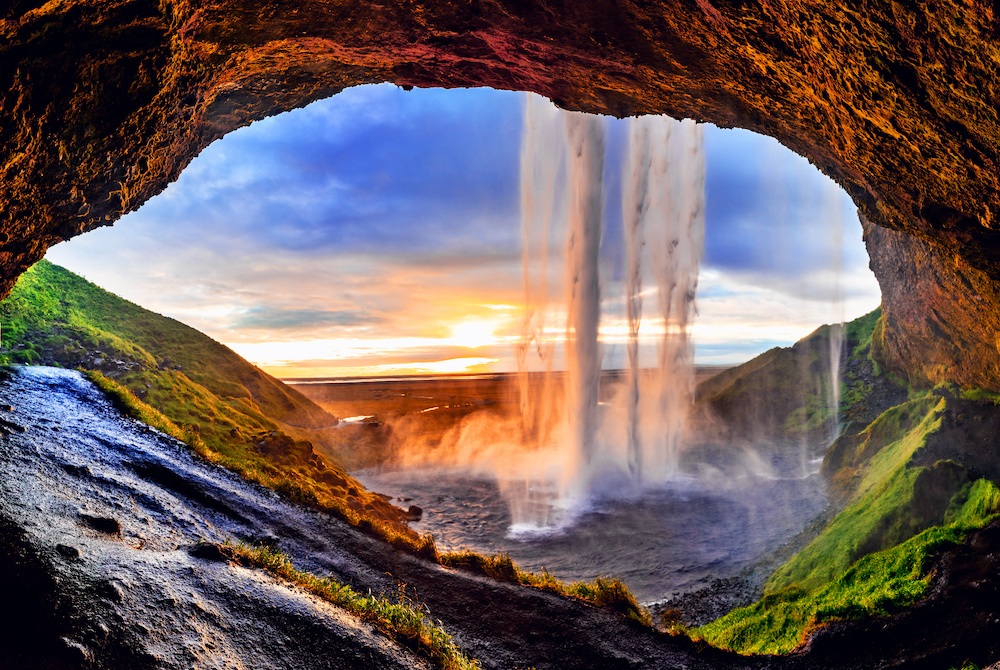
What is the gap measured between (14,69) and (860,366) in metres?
39.4

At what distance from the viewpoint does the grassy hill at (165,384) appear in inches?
683

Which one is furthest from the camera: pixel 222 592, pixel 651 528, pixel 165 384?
pixel 165 384

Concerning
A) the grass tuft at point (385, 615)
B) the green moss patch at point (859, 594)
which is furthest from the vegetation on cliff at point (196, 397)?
the grass tuft at point (385, 615)

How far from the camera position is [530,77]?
10633 mm

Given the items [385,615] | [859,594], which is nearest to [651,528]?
[859,594]

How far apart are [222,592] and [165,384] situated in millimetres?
19000

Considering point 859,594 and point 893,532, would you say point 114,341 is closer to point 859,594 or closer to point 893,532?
point 859,594

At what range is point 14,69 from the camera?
554 cm

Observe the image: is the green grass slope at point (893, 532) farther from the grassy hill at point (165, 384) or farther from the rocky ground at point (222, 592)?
the grassy hill at point (165, 384)

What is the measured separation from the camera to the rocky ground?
5973 mm

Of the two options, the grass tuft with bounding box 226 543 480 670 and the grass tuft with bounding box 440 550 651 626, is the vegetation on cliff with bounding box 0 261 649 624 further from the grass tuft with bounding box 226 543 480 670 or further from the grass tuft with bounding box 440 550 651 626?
the grass tuft with bounding box 226 543 480 670

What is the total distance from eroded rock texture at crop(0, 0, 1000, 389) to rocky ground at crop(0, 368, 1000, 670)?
4.79 m

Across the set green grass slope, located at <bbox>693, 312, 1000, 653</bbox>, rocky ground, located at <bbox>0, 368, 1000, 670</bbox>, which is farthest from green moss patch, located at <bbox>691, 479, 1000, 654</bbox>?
rocky ground, located at <bbox>0, 368, 1000, 670</bbox>

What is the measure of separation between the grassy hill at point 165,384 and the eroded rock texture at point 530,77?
11.1 meters
